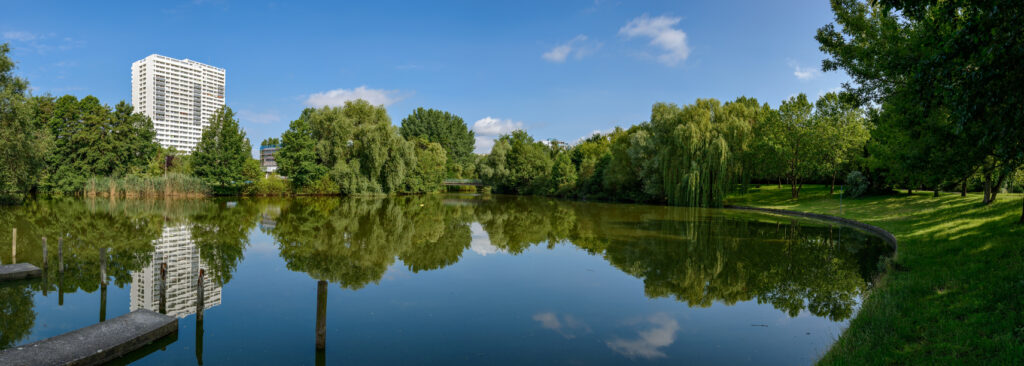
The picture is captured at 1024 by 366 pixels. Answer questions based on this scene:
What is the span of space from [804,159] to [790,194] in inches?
168

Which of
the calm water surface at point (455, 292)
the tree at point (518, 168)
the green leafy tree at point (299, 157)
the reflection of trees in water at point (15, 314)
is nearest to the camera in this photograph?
the calm water surface at point (455, 292)

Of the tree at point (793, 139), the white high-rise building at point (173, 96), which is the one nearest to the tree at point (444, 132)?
the tree at point (793, 139)

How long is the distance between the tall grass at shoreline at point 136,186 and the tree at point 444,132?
45000 millimetres

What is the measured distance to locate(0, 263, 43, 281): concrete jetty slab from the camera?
35.8 feet

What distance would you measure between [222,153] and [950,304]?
51.8 metres

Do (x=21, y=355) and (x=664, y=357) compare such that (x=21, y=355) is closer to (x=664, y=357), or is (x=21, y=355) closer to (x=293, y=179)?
(x=664, y=357)

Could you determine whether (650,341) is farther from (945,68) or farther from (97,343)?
(97,343)

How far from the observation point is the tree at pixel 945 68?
17.9 ft

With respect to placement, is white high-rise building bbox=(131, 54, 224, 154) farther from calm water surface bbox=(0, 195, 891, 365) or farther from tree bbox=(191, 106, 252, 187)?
calm water surface bbox=(0, 195, 891, 365)

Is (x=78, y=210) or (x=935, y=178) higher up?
(x=935, y=178)

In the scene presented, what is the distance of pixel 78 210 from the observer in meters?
27.9

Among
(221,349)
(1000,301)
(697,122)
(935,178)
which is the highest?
(697,122)

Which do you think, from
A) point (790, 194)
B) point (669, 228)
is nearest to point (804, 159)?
point (790, 194)

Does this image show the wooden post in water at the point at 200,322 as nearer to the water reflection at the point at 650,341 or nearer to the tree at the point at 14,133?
the water reflection at the point at 650,341
